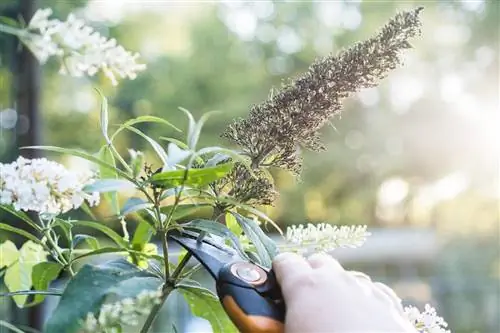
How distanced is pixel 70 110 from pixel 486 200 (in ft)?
10.6

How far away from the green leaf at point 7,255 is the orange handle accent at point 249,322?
273mm

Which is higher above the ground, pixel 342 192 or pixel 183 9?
pixel 183 9

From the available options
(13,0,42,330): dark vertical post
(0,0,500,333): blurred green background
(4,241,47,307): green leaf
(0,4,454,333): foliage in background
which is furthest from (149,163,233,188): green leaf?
(0,0,500,333): blurred green background

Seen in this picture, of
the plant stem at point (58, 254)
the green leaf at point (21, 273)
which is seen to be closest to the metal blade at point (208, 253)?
the plant stem at point (58, 254)

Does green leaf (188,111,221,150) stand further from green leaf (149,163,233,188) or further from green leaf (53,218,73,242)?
green leaf (53,218,73,242)

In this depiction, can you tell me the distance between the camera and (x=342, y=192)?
6211 mm

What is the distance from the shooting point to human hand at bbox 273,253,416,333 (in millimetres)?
390

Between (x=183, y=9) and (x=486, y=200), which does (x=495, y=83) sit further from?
(x=183, y=9)

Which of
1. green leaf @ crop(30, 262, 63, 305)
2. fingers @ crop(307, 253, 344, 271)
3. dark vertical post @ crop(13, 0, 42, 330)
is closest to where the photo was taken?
fingers @ crop(307, 253, 344, 271)

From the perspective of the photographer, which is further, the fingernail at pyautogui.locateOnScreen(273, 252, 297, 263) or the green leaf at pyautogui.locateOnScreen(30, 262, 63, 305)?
the green leaf at pyautogui.locateOnScreen(30, 262, 63, 305)

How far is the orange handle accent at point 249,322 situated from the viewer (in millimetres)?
387

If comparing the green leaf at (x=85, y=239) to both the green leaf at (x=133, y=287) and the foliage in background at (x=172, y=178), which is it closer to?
the foliage in background at (x=172, y=178)

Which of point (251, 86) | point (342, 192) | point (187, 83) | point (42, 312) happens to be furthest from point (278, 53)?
point (42, 312)

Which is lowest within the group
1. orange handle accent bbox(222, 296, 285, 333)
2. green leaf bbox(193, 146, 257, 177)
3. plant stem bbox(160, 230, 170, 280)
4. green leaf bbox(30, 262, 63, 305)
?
orange handle accent bbox(222, 296, 285, 333)
